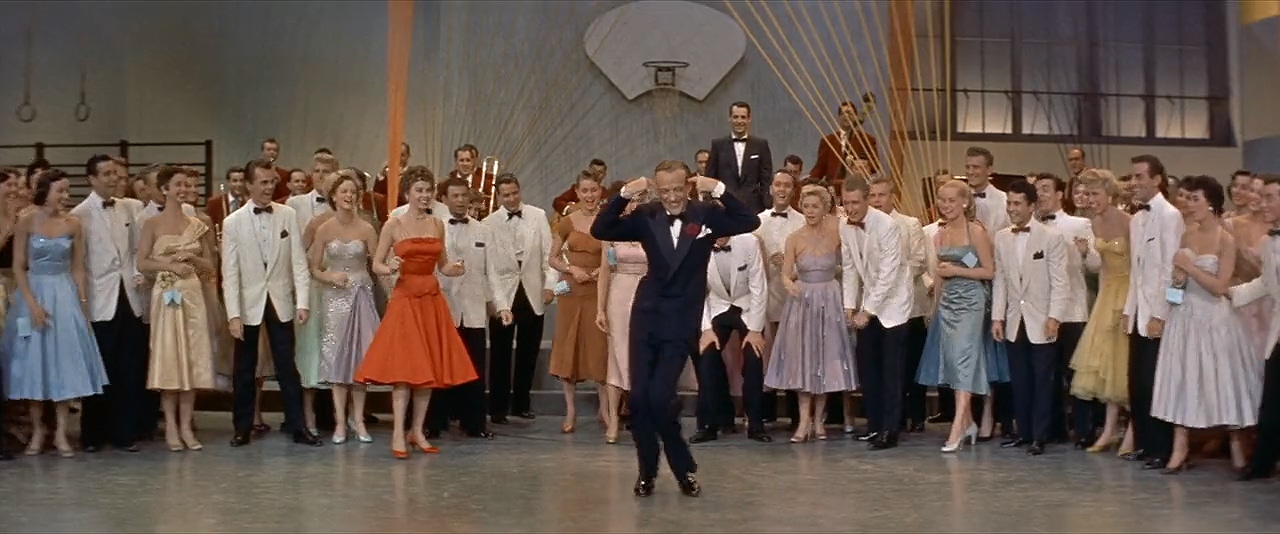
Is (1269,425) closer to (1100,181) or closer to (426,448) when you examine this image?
(1100,181)

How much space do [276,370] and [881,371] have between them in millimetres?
3205

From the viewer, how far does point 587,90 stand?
13.2 m

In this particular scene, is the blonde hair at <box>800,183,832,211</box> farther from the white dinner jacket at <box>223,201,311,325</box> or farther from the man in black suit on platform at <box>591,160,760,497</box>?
the white dinner jacket at <box>223,201,311,325</box>

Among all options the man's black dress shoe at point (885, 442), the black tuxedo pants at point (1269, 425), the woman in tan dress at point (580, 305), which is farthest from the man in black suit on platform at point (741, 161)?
the black tuxedo pants at point (1269, 425)

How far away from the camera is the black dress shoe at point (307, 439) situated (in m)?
8.13

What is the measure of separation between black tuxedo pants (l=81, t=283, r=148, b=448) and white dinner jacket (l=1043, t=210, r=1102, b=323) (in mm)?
4772

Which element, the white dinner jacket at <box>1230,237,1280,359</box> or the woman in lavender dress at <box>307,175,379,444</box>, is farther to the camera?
the woman in lavender dress at <box>307,175,379,444</box>

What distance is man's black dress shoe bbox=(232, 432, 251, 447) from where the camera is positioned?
809 cm

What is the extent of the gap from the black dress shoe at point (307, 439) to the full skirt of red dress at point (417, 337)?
614mm

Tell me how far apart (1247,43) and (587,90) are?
5.88 meters

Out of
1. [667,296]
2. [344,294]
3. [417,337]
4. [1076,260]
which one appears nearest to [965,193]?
[1076,260]

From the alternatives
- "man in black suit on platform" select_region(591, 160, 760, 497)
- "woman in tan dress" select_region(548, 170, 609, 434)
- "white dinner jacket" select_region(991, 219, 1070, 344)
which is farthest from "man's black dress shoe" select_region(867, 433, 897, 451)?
"man in black suit on platform" select_region(591, 160, 760, 497)

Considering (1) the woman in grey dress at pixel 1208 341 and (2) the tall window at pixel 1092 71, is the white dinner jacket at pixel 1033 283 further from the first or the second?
(2) the tall window at pixel 1092 71

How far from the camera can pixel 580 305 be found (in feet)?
29.0
